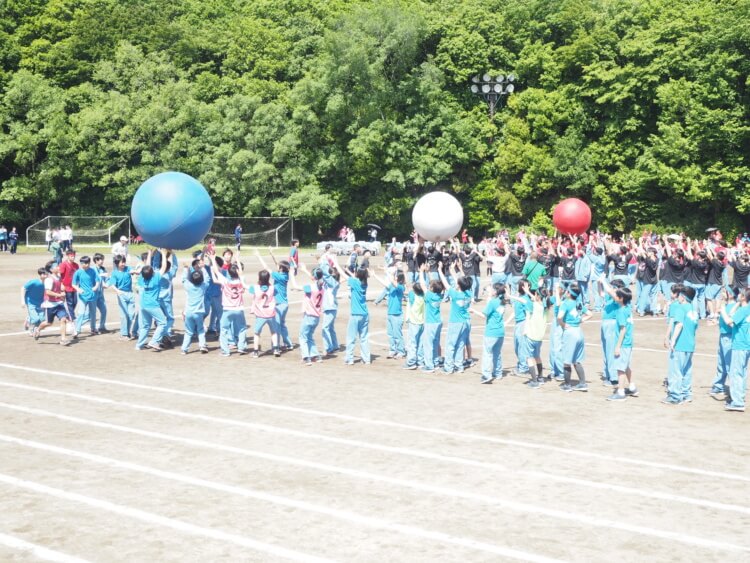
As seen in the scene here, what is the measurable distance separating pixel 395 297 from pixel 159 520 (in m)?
9.60

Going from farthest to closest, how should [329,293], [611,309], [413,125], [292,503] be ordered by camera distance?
[413,125]
[329,293]
[611,309]
[292,503]

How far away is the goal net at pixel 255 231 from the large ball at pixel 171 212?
37.2m

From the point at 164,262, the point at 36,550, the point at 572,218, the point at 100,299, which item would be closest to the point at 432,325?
the point at 164,262

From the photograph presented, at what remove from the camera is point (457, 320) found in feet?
53.2

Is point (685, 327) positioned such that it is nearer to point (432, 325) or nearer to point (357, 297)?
point (432, 325)

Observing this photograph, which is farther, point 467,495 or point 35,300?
point 35,300

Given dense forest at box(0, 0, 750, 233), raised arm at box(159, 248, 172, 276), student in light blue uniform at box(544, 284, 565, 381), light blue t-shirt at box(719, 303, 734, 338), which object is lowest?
student in light blue uniform at box(544, 284, 565, 381)

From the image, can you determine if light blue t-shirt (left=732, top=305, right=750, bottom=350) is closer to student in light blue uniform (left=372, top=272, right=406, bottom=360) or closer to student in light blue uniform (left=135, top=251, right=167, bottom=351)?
student in light blue uniform (left=372, top=272, right=406, bottom=360)

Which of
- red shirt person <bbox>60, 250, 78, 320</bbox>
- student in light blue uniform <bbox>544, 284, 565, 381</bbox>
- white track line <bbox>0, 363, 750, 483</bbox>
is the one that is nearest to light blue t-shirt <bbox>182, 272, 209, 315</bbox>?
white track line <bbox>0, 363, 750, 483</bbox>

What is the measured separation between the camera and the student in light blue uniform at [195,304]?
18.3m

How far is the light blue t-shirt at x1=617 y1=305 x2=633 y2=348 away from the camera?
14.4 metres

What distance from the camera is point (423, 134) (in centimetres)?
5844

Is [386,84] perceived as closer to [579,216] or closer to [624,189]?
[624,189]

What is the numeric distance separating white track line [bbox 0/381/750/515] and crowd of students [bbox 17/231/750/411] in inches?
171
